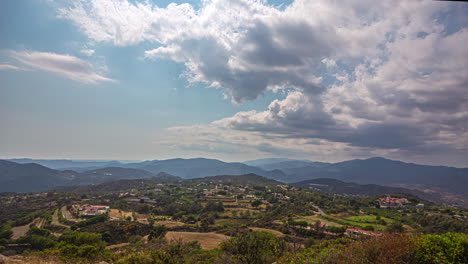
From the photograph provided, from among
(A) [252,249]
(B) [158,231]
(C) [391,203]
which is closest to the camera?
(A) [252,249]

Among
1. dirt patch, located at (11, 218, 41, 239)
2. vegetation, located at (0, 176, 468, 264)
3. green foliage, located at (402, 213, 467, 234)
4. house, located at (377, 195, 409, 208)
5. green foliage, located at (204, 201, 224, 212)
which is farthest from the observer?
house, located at (377, 195, 409, 208)

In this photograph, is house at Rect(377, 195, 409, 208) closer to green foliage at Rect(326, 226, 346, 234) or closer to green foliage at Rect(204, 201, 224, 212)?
green foliage at Rect(326, 226, 346, 234)

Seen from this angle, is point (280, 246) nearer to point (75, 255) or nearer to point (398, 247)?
point (398, 247)

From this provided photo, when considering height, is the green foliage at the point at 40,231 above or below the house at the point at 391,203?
below

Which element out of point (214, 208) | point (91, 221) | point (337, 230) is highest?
point (337, 230)

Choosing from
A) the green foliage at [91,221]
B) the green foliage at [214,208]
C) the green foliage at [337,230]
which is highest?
the green foliage at [337,230]

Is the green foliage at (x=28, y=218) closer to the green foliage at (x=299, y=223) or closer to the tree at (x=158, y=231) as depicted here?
the tree at (x=158, y=231)

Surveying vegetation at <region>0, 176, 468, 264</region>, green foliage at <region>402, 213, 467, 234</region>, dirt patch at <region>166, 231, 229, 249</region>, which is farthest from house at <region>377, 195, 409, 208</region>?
dirt patch at <region>166, 231, 229, 249</region>

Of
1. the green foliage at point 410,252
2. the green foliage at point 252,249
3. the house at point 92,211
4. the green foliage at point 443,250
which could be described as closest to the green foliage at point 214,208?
the house at point 92,211

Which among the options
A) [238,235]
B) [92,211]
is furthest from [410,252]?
[92,211]

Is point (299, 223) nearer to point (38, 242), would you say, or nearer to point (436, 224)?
point (436, 224)

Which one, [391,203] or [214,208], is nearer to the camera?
[214,208]

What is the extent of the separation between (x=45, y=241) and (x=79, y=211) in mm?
46796

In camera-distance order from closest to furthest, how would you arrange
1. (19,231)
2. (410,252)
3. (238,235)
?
1. (410,252)
2. (238,235)
3. (19,231)
